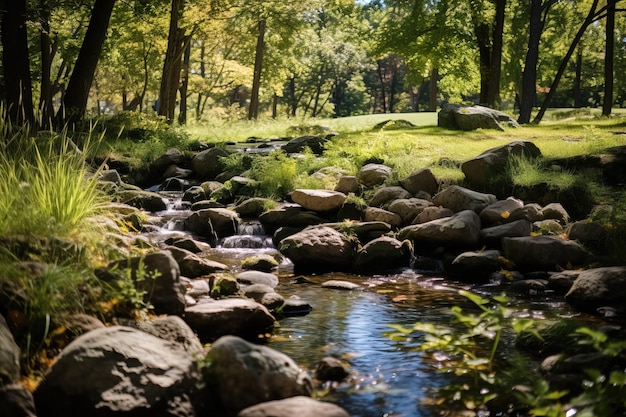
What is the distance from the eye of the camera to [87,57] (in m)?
Result: 14.1

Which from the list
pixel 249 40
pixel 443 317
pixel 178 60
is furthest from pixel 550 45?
pixel 443 317

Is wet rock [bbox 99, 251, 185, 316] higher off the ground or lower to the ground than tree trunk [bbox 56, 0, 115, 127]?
lower

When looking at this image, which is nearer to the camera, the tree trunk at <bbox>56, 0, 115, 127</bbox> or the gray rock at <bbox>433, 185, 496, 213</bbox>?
the gray rock at <bbox>433, 185, 496, 213</bbox>

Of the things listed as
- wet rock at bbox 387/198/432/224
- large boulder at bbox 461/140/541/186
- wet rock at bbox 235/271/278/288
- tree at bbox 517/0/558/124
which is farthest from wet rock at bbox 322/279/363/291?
tree at bbox 517/0/558/124

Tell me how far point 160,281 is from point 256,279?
239 centimetres

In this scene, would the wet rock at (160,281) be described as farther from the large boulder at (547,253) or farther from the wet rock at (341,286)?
the large boulder at (547,253)

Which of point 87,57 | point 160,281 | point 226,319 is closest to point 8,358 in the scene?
point 160,281

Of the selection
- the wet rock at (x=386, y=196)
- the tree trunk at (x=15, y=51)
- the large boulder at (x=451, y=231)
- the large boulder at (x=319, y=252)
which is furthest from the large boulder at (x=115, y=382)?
the tree trunk at (x=15, y=51)

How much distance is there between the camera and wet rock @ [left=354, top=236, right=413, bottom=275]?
27.4 ft

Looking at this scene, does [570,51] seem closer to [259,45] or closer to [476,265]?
[259,45]

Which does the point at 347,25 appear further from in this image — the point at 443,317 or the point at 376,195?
the point at 443,317

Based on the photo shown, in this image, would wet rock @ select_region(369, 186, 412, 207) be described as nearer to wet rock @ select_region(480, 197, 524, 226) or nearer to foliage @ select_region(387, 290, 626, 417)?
wet rock @ select_region(480, 197, 524, 226)

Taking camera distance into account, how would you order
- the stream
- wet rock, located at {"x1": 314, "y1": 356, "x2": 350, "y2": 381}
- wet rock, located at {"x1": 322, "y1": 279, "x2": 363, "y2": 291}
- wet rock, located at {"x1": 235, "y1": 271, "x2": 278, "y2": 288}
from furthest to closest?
wet rock, located at {"x1": 322, "y1": 279, "x2": 363, "y2": 291} → wet rock, located at {"x1": 235, "y1": 271, "x2": 278, "y2": 288} → wet rock, located at {"x1": 314, "y1": 356, "x2": 350, "y2": 381} → the stream

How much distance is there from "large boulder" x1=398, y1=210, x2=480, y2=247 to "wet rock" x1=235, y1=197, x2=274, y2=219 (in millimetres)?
3000
